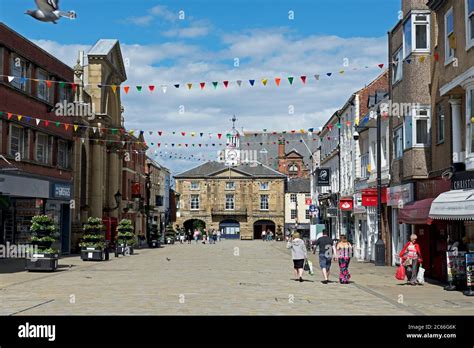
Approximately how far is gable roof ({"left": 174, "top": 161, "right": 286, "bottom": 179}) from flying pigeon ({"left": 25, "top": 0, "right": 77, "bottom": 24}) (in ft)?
338

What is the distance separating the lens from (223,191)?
11600cm

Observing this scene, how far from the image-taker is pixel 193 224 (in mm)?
117188

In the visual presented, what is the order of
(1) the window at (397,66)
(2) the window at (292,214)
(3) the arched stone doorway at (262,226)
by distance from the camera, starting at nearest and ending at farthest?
(1) the window at (397,66) → (2) the window at (292,214) → (3) the arched stone doorway at (262,226)

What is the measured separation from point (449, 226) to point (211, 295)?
9.37 meters

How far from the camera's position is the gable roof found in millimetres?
115875

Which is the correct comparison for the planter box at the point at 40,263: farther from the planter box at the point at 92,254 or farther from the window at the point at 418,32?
the window at the point at 418,32

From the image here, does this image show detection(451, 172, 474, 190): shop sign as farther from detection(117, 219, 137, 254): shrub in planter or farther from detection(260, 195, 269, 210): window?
detection(260, 195, 269, 210): window

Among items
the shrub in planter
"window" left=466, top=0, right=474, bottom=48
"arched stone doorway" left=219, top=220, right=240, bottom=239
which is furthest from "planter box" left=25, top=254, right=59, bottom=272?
"arched stone doorway" left=219, top=220, right=240, bottom=239

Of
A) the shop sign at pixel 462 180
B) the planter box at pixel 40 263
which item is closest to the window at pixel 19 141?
the planter box at pixel 40 263

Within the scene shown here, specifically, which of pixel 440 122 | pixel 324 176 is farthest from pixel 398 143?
pixel 324 176

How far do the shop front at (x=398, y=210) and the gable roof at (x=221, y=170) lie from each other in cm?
8210

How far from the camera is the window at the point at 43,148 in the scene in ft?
124

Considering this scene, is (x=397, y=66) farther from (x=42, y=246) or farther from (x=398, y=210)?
(x=42, y=246)
